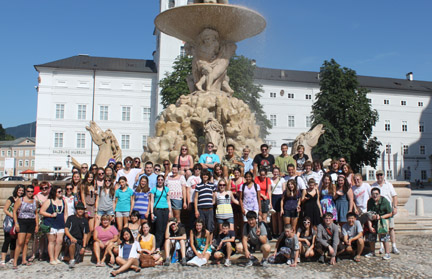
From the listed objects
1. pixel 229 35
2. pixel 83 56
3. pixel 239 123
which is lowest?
pixel 239 123

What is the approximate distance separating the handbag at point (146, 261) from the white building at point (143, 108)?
45.5 metres

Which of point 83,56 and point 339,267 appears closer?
point 339,267

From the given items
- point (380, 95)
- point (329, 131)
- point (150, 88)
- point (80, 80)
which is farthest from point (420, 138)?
point (80, 80)

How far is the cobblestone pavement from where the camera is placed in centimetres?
597

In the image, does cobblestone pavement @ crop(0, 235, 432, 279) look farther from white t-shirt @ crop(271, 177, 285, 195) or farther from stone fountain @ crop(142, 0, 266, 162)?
stone fountain @ crop(142, 0, 266, 162)

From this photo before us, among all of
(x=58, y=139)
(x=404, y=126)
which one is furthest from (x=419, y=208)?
(x=404, y=126)

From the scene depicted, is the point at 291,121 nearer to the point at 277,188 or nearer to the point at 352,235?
the point at 277,188

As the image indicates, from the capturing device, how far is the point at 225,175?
7484 millimetres

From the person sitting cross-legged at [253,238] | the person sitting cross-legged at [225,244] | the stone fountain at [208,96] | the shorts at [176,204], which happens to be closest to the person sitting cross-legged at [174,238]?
the shorts at [176,204]

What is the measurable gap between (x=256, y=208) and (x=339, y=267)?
165 cm

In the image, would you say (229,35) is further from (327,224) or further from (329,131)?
(329,131)

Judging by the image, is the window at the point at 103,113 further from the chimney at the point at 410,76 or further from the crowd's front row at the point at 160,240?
the chimney at the point at 410,76

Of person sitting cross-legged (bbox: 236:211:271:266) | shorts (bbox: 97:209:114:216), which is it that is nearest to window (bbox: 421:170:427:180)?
person sitting cross-legged (bbox: 236:211:271:266)

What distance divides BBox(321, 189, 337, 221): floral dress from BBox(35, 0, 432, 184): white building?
44.2 meters
